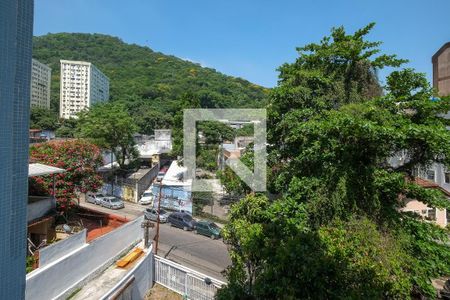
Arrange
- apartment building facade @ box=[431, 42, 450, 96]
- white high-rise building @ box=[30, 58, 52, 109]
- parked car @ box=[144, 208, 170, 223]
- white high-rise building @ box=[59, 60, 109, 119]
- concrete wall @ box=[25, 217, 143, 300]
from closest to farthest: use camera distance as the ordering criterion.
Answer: concrete wall @ box=[25, 217, 143, 300] → parked car @ box=[144, 208, 170, 223] → apartment building facade @ box=[431, 42, 450, 96] → white high-rise building @ box=[30, 58, 52, 109] → white high-rise building @ box=[59, 60, 109, 119]

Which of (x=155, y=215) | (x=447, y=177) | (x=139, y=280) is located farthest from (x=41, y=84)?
(x=447, y=177)

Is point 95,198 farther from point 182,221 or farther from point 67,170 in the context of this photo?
point 67,170

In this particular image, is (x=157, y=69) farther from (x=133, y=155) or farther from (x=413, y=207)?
(x=413, y=207)

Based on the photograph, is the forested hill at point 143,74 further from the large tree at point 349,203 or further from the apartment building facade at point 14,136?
the apartment building facade at point 14,136

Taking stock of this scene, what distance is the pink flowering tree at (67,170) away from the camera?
34.0 ft

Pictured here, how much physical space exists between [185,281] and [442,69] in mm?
24920

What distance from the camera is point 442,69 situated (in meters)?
23.6

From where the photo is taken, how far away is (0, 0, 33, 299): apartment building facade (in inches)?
102

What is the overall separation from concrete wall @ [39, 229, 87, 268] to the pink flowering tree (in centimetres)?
213

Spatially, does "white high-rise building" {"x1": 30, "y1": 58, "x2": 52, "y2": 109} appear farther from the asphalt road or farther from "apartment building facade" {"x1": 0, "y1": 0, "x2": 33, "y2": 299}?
"apartment building facade" {"x1": 0, "y1": 0, "x2": 33, "y2": 299}

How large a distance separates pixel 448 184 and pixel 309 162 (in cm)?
1458

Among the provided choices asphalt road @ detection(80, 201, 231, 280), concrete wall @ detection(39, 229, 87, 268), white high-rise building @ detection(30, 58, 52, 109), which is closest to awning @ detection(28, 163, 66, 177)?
concrete wall @ detection(39, 229, 87, 268)

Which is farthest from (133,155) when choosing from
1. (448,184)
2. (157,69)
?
(157,69)

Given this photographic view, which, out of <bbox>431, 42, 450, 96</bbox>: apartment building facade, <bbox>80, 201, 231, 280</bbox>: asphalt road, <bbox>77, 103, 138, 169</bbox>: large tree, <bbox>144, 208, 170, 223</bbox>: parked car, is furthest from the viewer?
<bbox>77, 103, 138, 169</bbox>: large tree
